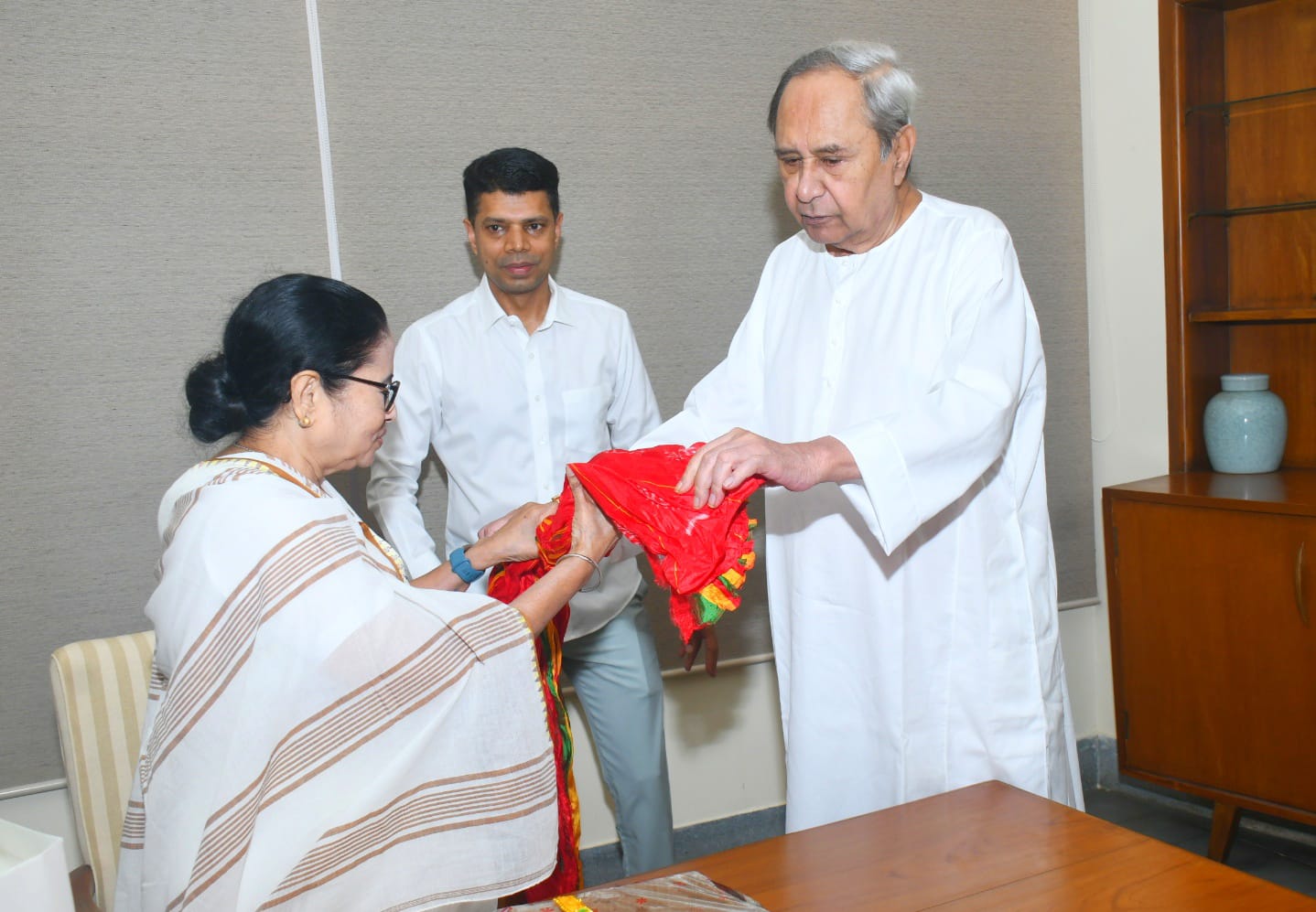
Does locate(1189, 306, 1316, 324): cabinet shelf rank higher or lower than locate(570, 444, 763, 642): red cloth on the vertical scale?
higher

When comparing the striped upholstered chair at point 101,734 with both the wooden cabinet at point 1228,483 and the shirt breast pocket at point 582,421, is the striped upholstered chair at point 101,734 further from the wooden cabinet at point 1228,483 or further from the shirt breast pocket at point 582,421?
the wooden cabinet at point 1228,483

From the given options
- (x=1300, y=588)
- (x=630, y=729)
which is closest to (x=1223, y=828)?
(x=1300, y=588)

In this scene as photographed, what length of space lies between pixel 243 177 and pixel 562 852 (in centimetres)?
174

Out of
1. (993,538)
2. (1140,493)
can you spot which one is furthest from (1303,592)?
(993,538)

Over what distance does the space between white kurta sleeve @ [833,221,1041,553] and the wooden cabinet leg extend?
1739 mm

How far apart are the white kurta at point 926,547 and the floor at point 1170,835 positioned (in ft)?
3.80

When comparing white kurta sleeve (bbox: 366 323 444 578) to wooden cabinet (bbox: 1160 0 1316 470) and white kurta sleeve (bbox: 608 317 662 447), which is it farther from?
wooden cabinet (bbox: 1160 0 1316 470)

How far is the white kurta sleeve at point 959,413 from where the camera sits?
192 centimetres

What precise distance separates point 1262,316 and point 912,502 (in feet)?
6.28

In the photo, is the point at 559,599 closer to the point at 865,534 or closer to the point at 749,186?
the point at 865,534

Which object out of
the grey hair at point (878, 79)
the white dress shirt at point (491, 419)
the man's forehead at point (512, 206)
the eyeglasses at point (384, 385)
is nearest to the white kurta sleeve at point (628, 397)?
the white dress shirt at point (491, 419)

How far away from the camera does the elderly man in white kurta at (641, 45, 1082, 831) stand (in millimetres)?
2086

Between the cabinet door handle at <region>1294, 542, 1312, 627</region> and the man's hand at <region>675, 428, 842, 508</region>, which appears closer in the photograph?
the man's hand at <region>675, 428, 842, 508</region>

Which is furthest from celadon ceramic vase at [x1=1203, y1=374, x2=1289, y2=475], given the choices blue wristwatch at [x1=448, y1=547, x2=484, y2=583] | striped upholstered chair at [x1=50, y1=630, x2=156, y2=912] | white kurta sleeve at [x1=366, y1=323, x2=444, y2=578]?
striped upholstered chair at [x1=50, y1=630, x2=156, y2=912]
